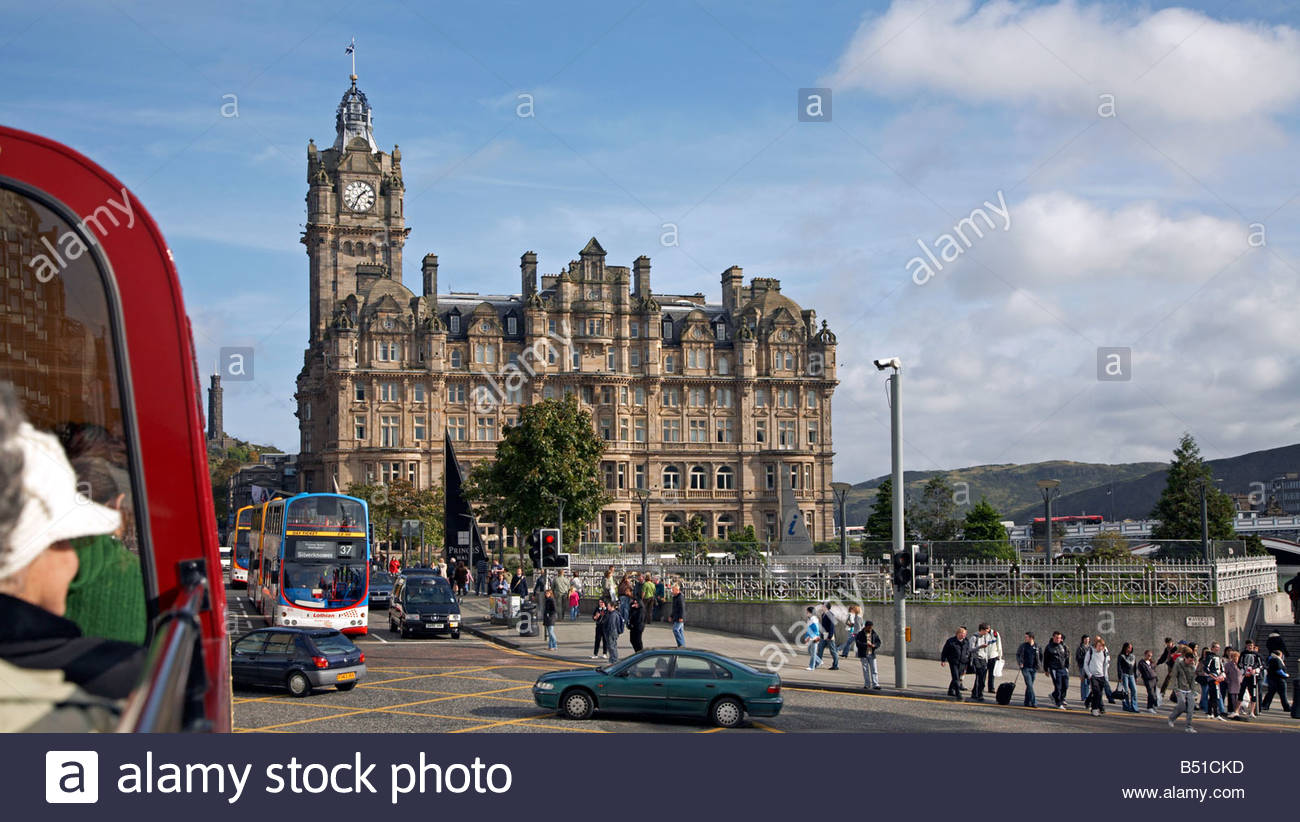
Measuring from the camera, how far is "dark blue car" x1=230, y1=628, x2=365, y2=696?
23000 millimetres

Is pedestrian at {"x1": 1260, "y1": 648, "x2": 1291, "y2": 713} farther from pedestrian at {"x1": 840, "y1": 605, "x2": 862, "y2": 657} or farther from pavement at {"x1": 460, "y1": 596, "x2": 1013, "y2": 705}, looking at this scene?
pedestrian at {"x1": 840, "y1": 605, "x2": 862, "y2": 657}

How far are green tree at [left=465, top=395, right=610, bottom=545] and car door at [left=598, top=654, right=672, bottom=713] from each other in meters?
34.2

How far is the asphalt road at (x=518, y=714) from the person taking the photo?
752 inches

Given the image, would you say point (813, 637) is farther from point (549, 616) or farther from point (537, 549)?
point (537, 549)

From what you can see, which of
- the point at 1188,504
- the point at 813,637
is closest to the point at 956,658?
the point at 813,637

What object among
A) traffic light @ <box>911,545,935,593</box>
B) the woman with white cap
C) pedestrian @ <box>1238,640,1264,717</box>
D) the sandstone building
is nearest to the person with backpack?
pedestrian @ <box>1238,640,1264,717</box>

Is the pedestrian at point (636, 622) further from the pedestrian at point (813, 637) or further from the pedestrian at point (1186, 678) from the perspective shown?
the pedestrian at point (1186, 678)

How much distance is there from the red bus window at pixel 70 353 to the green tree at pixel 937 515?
7000 centimetres

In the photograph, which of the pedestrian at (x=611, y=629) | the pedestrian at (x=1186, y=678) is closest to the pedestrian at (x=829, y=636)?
the pedestrian at (x=611, y=629)

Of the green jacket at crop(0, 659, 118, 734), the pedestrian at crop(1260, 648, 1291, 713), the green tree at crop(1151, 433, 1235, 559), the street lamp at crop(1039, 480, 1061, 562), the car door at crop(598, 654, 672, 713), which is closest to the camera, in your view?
the green jacket at crop(0, 659, 118, 734)

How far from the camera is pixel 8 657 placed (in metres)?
3.03

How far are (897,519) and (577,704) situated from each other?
418 inches
